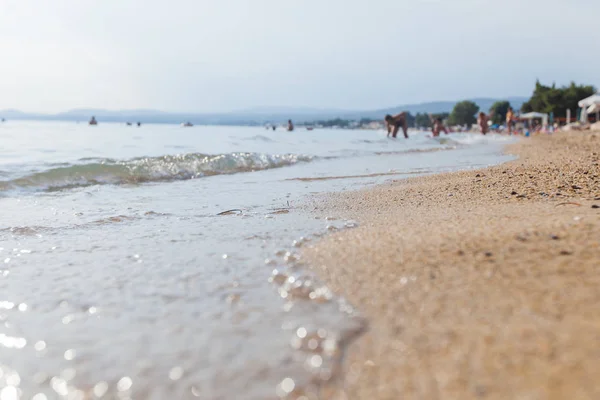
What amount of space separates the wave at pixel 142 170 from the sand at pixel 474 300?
6.75m

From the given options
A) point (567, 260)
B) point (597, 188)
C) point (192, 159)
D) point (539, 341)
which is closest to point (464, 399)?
point (539, 341)

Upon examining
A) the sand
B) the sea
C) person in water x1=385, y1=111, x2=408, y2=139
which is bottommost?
the sea

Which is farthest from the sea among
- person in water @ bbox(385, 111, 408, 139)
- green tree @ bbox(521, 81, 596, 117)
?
green tree @ bbox(521, 81, 596, 117)

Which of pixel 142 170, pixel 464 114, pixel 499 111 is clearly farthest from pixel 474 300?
pixel 464 114

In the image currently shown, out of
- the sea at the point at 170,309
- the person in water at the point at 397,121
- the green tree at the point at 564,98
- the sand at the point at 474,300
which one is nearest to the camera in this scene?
the sand at the point at 474,300

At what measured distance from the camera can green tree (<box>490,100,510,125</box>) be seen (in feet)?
291

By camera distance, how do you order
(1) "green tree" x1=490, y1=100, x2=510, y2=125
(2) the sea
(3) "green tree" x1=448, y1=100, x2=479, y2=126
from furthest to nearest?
(3) "green tree" x1=448, y1=100, x2=479, y2=126
(1) "green tree" x1=490, y1=100, x2=510, y2=125
(2) the sea

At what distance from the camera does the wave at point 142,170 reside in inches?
334

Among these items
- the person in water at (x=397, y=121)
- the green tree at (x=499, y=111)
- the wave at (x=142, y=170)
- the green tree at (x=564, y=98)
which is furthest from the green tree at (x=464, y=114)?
the wave at (x=142, y=170)

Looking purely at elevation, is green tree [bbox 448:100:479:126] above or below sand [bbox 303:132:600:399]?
above

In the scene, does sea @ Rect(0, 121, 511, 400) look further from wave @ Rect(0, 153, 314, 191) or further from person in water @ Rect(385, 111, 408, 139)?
person in water @ Rect(385, 111, 408, 139)

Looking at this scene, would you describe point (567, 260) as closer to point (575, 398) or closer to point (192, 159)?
point (575, 398)

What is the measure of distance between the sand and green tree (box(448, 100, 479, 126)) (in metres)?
111

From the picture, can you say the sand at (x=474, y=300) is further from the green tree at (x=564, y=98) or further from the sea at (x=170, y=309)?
the green tree at (x=564, y=98)
